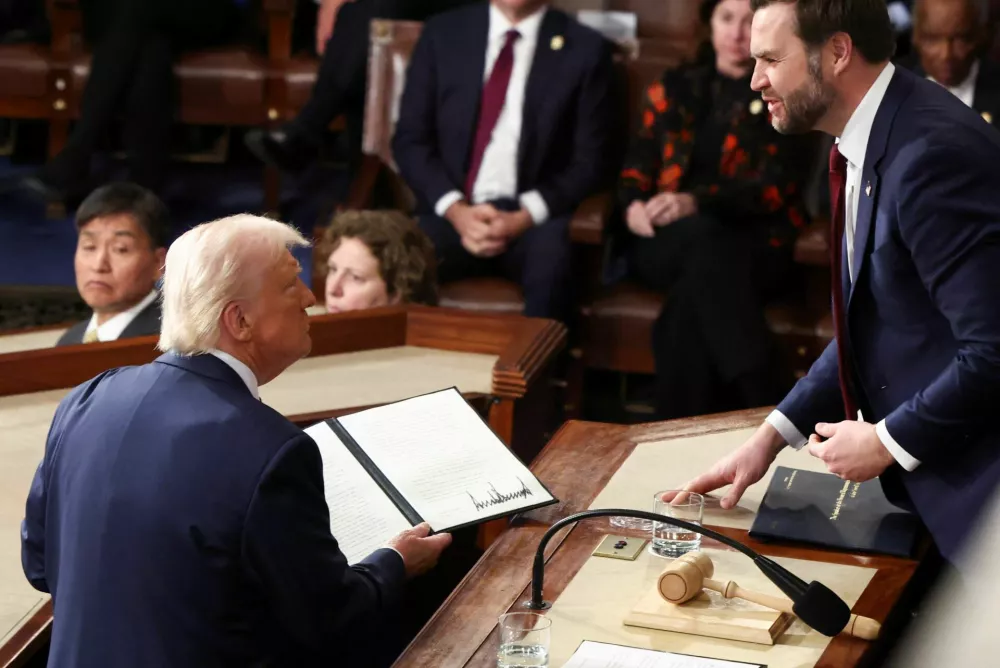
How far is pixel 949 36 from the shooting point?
4.02 meters

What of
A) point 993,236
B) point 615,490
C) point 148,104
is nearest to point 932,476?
point 993,236

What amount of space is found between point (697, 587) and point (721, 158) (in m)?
2.60

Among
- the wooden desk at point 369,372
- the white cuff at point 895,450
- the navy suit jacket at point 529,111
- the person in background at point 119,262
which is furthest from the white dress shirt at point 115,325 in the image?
the white cuff at point 895,450

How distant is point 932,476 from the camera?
1896 millimetres

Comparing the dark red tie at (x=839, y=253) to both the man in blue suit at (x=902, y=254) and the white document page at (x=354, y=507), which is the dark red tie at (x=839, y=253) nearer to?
the man in blue suit at (x=902, y=254)

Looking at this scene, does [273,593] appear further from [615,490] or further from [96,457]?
[615,490]

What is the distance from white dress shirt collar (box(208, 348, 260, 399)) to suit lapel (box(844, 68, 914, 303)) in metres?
0.84

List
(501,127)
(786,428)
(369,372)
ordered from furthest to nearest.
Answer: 1. (501,127)
2. (369,372)
3. (786,428)

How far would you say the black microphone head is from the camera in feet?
5.35

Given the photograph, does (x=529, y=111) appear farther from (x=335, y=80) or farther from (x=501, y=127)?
(x=335, y=80)

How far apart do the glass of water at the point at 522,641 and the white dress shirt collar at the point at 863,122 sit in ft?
2.58

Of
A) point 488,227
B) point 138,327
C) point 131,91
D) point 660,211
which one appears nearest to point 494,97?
point 488,227

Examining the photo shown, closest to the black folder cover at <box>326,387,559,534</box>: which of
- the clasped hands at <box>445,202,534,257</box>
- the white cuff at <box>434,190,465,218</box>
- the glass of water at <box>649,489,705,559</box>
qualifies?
the glass of water at <box>649,489,705,559</box>

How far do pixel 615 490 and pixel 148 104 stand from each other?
147 inches
